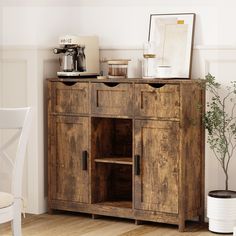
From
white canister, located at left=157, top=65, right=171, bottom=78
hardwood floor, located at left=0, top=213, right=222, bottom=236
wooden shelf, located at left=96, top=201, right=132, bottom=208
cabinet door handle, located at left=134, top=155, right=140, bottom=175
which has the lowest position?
hardwood floor, located at left=0, top=213, right=222, bottom=236

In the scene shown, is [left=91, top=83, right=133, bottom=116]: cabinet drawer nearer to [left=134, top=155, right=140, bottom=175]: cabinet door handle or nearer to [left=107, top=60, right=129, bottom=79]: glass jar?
[left=107, top=60, right=129, bottom=79]: glass jar

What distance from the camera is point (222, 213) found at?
175 inches

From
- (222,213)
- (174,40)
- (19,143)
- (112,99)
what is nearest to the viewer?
(19,143)

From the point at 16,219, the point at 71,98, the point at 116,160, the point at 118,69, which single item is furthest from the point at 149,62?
the point at 16,219

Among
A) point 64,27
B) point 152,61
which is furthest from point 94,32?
point 152,61

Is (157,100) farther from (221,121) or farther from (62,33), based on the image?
(62,33)

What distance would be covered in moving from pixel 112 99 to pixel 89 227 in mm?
900

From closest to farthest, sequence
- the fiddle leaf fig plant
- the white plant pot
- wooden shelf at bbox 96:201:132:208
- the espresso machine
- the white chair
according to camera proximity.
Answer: the white chair
the white plant pot
the fiddle leaf fig plant
wooden shelf at bbox 96:201:132:208
the espresso machine

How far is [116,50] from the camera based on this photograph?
5.12 metres

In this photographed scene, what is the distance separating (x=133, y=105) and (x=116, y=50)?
0.65m

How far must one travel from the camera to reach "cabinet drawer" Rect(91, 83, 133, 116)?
4.66 meters

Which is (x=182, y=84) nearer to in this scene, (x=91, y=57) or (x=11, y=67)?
(x=91, y=57)

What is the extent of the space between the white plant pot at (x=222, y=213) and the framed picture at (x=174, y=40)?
91cm

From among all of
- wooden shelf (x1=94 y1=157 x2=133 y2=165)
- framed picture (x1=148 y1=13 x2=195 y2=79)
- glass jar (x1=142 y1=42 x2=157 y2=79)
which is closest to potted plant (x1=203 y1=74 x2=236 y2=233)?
framed picture (x1=148 y1=13 x2=195 y2=79)
